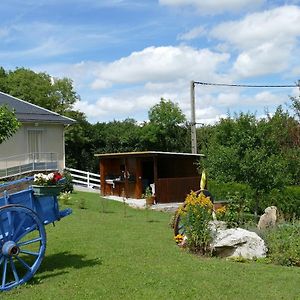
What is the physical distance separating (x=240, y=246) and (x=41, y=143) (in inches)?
824

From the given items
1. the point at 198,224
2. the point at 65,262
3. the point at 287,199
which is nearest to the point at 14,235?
the point at 65,262

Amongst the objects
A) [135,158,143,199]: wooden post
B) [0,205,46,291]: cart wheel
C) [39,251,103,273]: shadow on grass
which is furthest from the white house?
[0,205,46,291]: cart wheel

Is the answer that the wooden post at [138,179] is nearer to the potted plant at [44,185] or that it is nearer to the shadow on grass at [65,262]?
the shadow on grass at [65,262]

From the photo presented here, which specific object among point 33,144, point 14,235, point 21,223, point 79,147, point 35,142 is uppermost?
point 35,142

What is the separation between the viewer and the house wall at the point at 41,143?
27516mm

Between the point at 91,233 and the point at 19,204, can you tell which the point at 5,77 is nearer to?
the point at 91,233

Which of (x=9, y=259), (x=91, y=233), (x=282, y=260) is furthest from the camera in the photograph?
(x=91, y=233)

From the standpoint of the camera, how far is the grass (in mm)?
7316

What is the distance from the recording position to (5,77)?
143 ft

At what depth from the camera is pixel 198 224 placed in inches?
397

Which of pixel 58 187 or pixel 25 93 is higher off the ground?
pixel 25 93

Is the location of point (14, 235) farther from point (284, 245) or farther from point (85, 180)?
point (85, 180)

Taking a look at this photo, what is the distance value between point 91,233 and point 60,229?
115 cm

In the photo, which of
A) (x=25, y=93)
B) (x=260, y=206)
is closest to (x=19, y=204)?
(x=260, y=206)
